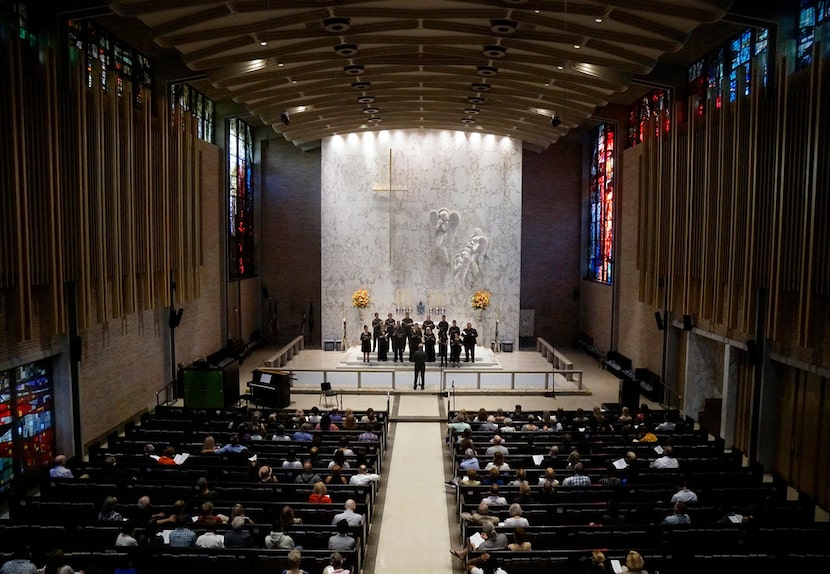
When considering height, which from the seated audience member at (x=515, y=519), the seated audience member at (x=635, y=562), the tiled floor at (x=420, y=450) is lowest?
the tiled floor at (x=420, y=450)

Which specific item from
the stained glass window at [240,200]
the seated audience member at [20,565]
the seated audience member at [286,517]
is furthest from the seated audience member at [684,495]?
the stained glass window at [240,200]

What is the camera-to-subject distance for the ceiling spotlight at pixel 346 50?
15.3 m

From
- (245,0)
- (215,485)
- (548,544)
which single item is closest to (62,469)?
(215,485)

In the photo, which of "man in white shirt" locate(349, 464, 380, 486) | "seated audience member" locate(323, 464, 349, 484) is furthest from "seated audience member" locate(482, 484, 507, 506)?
"seated audience member" locate(323, 464, 349, 484)

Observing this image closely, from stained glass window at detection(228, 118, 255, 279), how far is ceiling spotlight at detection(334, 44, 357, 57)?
10097 millimetres

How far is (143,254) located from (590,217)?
1858 centimetres

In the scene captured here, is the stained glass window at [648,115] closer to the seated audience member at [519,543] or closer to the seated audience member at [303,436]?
the seated audience member at [303,436]

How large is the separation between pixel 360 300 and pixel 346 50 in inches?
470

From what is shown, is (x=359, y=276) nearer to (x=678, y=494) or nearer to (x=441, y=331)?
(x=441, y=331)

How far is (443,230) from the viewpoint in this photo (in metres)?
26.0

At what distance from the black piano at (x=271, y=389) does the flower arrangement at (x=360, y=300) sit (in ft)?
26.6

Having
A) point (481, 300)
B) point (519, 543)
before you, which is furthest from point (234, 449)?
point (481, 300)

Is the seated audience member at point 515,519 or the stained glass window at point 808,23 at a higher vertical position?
the stained glass window at point 808,23

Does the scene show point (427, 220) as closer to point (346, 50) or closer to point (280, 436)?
point (346, 50)
